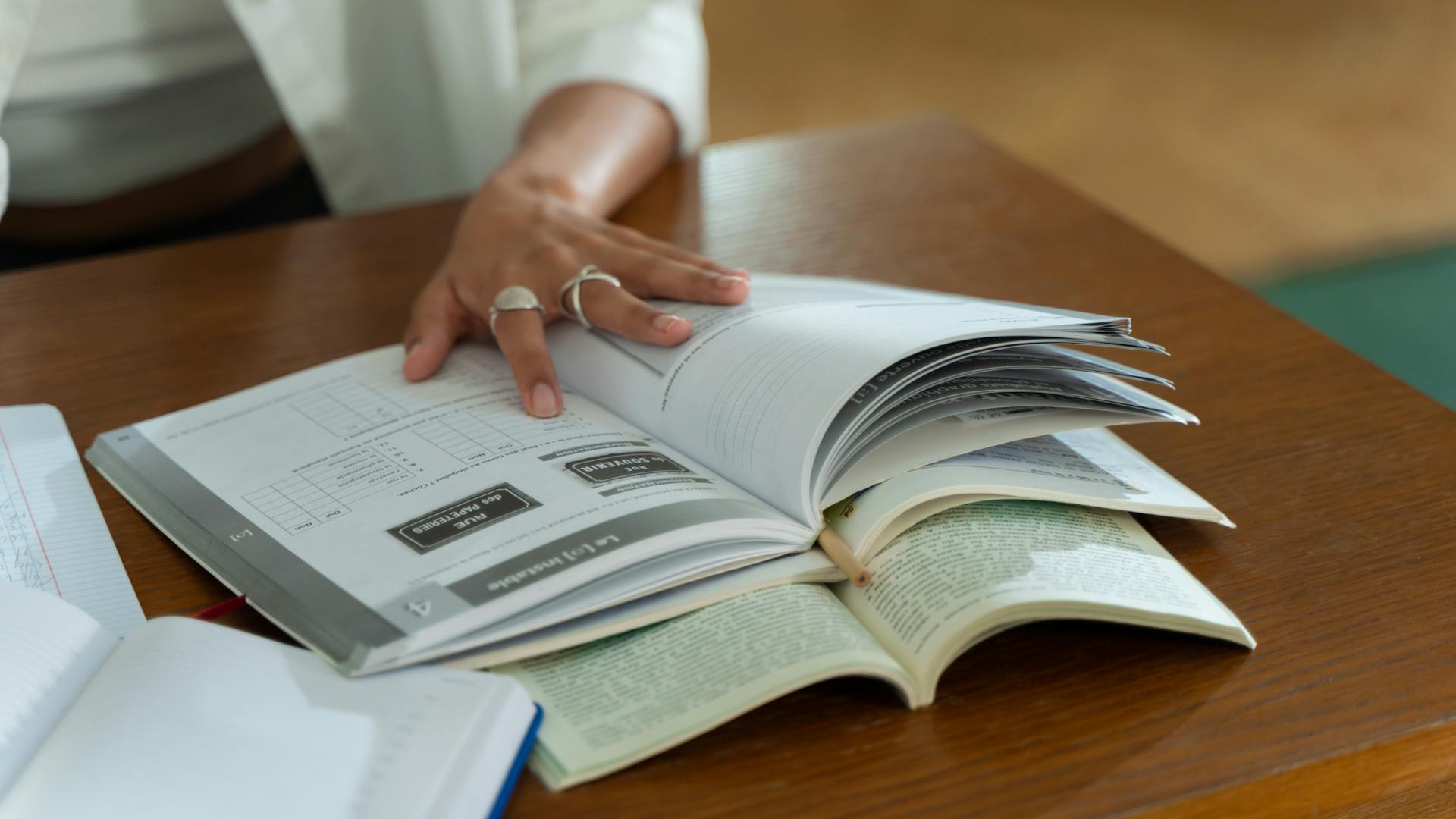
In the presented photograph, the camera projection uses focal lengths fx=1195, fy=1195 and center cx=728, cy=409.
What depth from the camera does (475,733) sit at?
41 cm

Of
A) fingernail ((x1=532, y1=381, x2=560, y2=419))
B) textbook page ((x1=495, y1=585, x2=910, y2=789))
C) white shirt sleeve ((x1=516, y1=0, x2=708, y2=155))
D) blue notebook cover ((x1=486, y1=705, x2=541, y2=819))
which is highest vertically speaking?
white shirt sleeve ((x1=516, y1=0, x2=708, y2=155))

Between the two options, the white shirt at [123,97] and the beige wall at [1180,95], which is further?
the beige wall at [1180,95]

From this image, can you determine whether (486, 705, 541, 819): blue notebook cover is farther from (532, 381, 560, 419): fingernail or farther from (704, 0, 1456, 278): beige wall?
(704, 0, 1456, 278): beige wall

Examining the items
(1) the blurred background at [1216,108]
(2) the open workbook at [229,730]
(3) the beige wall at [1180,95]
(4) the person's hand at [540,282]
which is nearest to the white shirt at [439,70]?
(4) the person's hand at [540,282]

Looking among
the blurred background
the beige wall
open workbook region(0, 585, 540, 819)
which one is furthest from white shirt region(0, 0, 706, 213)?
the beige wall

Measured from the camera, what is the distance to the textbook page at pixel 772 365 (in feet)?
1.71

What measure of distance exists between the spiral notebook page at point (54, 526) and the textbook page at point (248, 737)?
0.07 meters

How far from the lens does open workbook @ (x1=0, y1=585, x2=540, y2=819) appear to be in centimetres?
39

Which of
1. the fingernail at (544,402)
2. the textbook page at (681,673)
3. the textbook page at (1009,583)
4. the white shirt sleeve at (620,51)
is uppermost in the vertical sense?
the white shirt sleeve at (620,51)

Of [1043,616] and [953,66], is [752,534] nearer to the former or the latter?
[1043,616]

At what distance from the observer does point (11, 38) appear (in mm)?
836

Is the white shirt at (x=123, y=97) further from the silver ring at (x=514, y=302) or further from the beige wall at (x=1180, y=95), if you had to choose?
the beige wall at (x=1180, y=95)

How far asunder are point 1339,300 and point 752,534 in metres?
1.97

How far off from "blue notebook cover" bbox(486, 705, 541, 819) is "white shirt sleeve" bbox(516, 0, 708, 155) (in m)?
0.68
